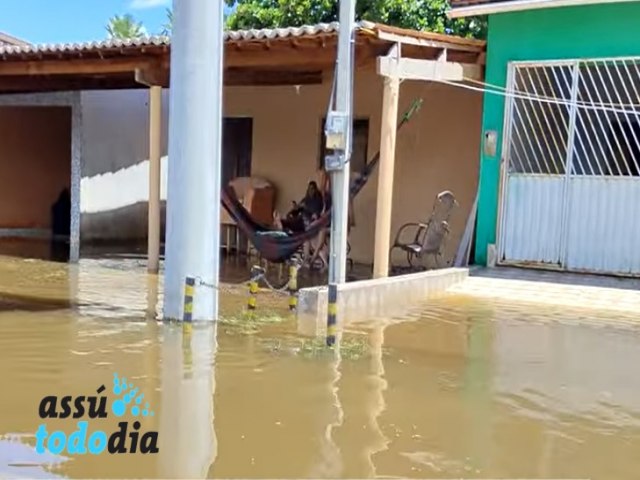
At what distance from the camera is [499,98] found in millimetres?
9516

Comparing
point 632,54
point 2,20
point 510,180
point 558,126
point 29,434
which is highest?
point 2,20

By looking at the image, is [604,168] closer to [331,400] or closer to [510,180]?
[510,180]

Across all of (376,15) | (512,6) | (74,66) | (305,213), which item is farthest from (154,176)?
(376,15)

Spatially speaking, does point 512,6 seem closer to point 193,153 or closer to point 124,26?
point 193,153

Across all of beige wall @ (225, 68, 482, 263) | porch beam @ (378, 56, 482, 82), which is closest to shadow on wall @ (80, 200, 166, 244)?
beige wall @ (225, 68, 482, 263)

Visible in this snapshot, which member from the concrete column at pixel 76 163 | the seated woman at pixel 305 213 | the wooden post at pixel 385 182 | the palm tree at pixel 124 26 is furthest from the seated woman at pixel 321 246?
the palm tree at pixel 124 26

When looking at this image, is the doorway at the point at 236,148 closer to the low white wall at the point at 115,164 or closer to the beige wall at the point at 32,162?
the low white wall at the point at 115,164

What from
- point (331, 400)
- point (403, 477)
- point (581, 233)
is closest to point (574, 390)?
point (331, 400)

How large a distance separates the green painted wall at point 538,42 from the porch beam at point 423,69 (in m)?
0.46

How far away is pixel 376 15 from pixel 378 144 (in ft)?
19.1

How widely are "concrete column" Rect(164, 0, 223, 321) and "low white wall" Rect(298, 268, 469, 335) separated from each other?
0.87m

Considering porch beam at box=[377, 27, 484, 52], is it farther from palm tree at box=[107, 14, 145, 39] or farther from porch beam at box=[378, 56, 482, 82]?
palm tree at box=[107, 14, 145, 39]

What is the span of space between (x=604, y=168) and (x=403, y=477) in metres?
6.72

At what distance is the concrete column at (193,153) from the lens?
6.90 metres
